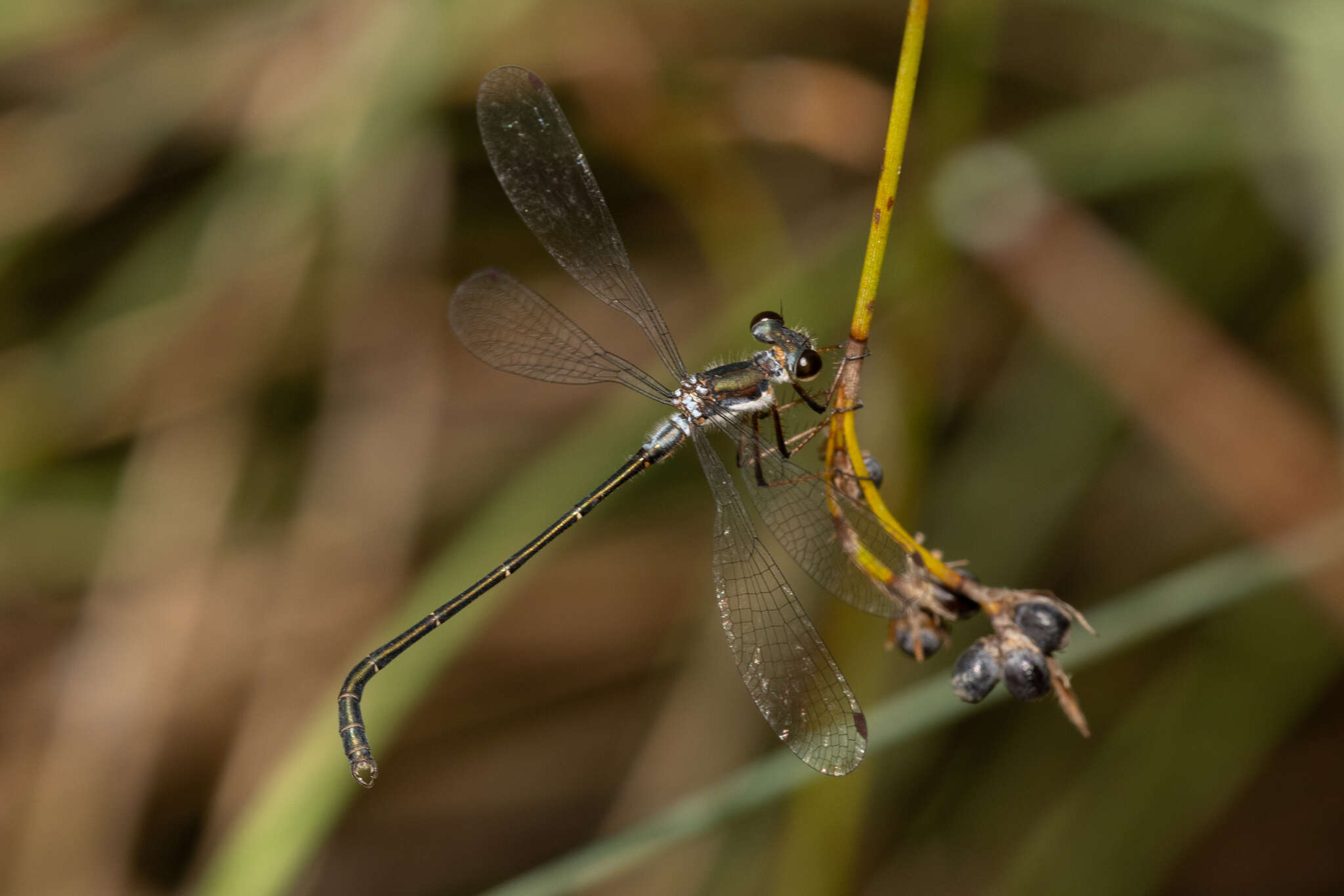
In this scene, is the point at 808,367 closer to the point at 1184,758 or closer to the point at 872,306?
the point at 872,306

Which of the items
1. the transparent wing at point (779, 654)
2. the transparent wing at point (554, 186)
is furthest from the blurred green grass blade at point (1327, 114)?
the transparent wing at point (554, 186)

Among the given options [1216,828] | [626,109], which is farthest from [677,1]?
[1216,828]

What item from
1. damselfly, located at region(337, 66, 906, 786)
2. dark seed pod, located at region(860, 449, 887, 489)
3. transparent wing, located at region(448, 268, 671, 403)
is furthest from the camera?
transparent wing, located at region(448, 268, 671, 403)

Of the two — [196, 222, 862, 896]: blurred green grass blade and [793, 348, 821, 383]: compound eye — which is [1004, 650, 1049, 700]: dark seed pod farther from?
[793, 348, 821, 383]: compound eye

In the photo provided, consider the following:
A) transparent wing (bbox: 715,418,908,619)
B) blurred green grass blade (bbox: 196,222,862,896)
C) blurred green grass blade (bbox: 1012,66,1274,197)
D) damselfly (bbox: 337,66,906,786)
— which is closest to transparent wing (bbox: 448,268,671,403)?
damselfly (bbox: 337,66,906,786)

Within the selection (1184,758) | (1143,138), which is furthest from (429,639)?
(1143,138)

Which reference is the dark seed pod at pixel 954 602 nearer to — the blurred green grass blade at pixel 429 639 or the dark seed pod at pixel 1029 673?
the dark seed pod at pixel 1029 673

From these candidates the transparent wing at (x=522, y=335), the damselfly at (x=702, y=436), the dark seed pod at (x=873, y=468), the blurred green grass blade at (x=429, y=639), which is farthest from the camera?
the transparent wing at (x=522, y=335)
